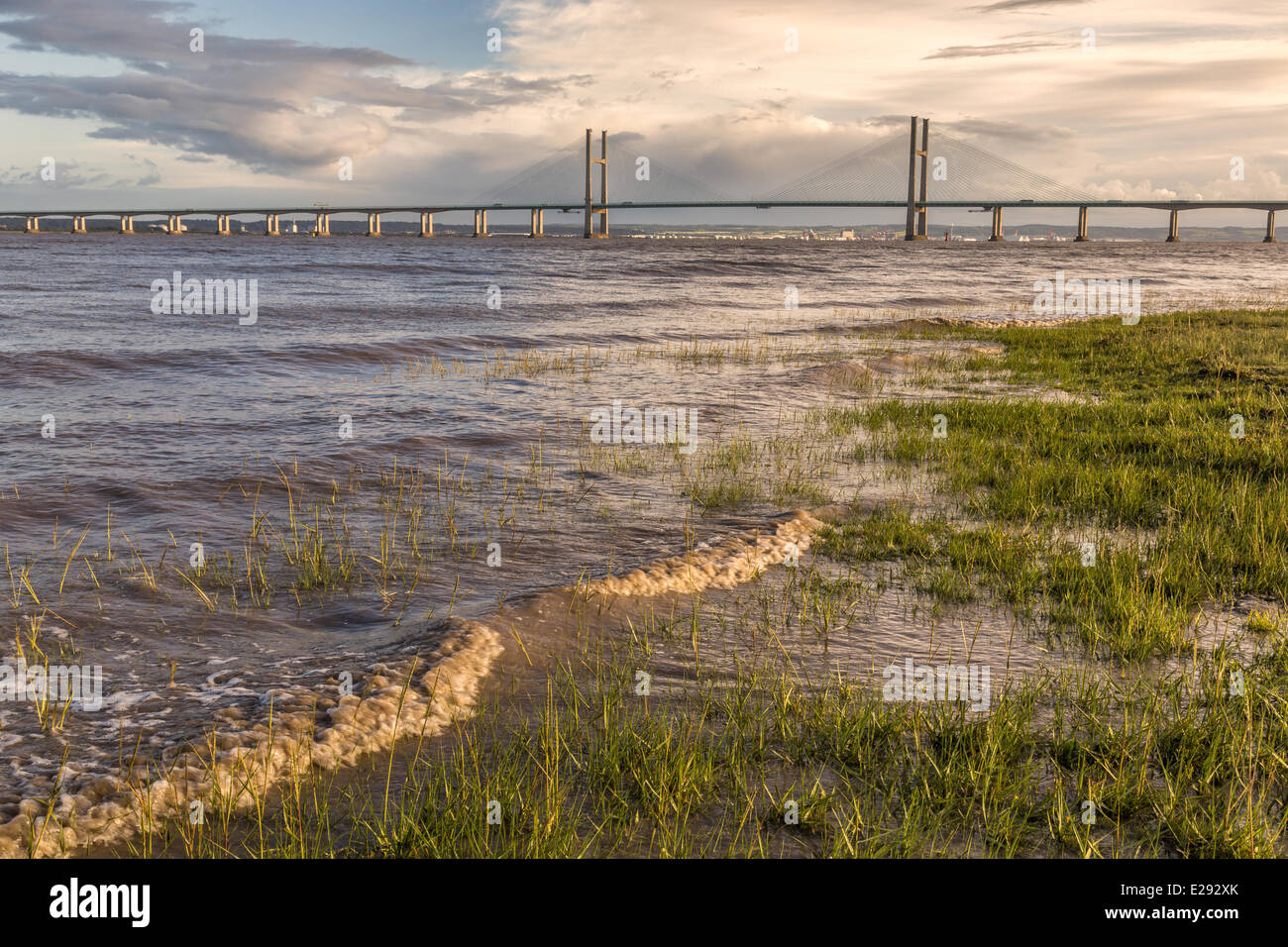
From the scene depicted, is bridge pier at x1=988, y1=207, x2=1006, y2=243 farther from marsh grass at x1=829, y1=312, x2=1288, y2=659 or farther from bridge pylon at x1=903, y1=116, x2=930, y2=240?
marsh grass at x1=829, y1=312, x2=1288, y2=659

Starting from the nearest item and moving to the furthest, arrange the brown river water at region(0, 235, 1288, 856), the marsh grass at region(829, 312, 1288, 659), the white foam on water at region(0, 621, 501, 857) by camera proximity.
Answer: the white foam on water at region(0, 621, 501, 857) < the brown river water at region(0, 235, 1288, 856) < the marsh grass at region(829, 312, 1288, 659)

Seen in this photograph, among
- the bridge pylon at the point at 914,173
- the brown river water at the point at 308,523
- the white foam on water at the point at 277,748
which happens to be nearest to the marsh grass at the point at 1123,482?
the brown river water at the point at 308,523

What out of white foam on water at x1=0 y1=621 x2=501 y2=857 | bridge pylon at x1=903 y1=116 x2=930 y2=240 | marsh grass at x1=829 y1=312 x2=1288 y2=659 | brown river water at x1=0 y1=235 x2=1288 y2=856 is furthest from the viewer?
bridge pylon at x1=903 y1=116 x2=930 y2=240

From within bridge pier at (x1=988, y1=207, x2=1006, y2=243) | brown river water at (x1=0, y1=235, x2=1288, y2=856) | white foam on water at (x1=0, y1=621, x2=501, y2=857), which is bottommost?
white foam on water at (x1=0, y1=621, x2=501, y2=857)

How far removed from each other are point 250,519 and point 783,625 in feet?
16.5

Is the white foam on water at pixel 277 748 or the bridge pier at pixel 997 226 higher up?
the bridge pier at pixel 997 226

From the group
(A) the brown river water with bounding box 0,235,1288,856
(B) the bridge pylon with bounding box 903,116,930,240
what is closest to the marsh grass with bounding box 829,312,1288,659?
(A) the brown river water with bounding box 0,235,1288,856

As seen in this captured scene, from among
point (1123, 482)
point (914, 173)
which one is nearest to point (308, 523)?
point (1123, 482)

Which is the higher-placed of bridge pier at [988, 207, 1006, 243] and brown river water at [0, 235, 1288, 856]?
bridge pier at [988, 207, 1006, 243]

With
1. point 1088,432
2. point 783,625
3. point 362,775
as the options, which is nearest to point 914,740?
point 783,625

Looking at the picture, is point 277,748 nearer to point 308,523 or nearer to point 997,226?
point 308,523

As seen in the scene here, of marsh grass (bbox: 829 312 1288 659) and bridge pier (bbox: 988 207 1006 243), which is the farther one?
bridge pier (bbox: 988 207 1006 243)

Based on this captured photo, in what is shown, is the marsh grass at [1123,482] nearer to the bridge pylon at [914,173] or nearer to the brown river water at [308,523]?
the brown river water at [308,523]

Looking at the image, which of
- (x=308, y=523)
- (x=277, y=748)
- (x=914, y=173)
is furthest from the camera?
(x=914, y=173)
